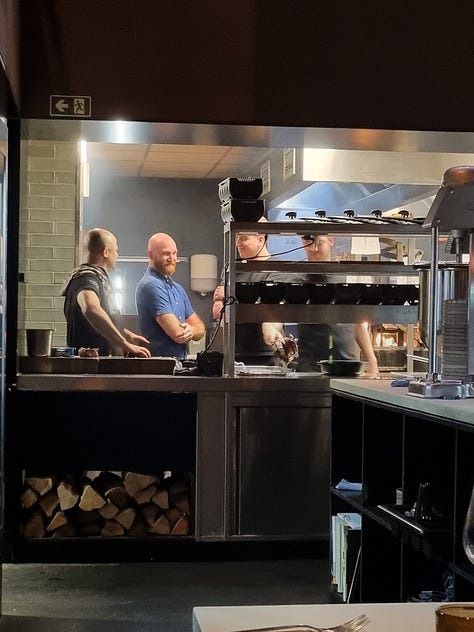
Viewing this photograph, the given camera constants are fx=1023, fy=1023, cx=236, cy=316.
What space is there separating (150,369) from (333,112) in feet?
5.77

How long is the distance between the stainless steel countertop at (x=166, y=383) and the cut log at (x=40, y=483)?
1.73 feet

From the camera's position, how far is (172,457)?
18.9ft

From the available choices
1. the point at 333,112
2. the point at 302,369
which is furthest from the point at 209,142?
the point at 302,369

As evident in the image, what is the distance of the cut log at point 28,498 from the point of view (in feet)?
18.7

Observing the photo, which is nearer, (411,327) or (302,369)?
(302,369)

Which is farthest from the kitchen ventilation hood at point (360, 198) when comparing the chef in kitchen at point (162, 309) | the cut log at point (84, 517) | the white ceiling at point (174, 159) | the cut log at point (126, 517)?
the cut log at point (84, 517)

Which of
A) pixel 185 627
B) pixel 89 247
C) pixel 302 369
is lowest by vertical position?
pixel 185 627

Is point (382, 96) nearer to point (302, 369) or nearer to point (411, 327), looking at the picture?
point (302, 369)

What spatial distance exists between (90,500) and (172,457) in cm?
51

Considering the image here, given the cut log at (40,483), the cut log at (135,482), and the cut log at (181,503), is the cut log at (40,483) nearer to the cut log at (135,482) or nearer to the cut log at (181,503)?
the cut log at (135,482)

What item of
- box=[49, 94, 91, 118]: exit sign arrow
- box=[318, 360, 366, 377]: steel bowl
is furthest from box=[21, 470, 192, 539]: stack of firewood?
box=[49, 94, 91, 118]: exit sign arrow

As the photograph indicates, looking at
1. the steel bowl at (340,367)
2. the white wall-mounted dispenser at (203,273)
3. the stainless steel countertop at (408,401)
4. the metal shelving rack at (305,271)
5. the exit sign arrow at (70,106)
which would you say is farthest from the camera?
the white wall-mounted dispenser at (203,273)

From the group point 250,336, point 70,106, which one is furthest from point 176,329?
point 70,106

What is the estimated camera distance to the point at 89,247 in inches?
251
